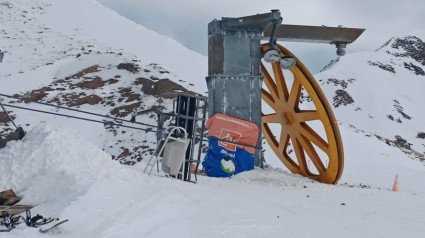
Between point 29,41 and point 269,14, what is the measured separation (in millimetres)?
38367

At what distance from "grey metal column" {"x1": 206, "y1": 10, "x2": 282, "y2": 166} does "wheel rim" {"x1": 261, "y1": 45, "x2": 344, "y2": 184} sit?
0.52 metres

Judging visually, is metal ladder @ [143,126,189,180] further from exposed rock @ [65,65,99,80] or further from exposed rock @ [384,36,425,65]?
exposed rock @ [384,36,425,65]

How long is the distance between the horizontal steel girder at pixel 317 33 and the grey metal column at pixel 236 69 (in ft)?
3.10

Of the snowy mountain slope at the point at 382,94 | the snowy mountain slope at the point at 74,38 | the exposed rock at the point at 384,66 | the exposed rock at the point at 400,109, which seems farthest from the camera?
the exposed rock at the point at 384,66

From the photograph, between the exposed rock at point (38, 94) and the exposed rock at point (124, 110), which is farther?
the exposed rock at point (38, 94)

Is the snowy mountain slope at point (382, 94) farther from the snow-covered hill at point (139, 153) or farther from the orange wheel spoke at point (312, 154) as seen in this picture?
the orange wheel spoke at point (312, 154)

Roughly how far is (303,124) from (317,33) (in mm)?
2882

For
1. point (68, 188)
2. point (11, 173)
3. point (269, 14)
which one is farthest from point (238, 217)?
point (269, 14)

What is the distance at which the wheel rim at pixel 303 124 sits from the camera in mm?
12422

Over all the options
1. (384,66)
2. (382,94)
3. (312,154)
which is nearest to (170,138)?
(312,154)

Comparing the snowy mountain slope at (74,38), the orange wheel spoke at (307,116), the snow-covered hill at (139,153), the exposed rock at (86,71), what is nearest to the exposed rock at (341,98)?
the snow-covered hill at (139,153)

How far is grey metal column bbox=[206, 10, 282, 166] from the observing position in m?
13.8

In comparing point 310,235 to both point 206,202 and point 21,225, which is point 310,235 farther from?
point 21,225

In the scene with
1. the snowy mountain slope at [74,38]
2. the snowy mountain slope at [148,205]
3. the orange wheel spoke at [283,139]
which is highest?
the snowy mountain slope at [74,38]
